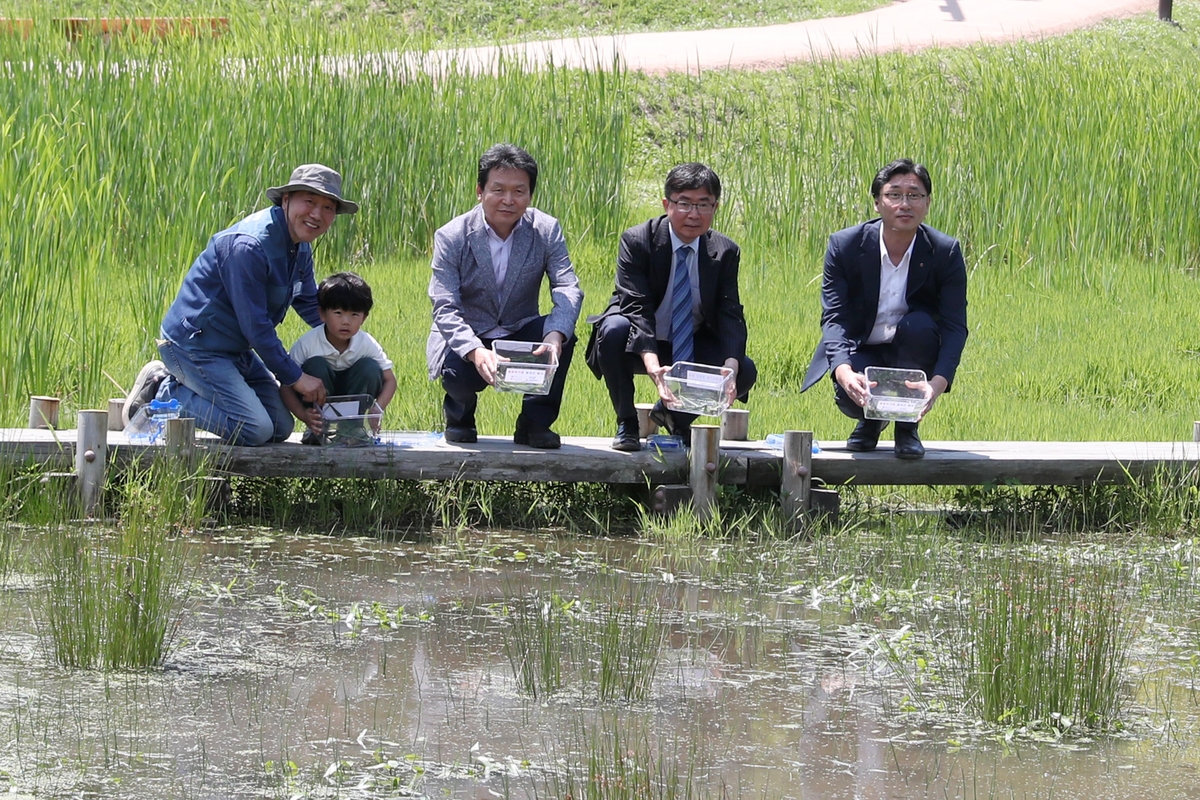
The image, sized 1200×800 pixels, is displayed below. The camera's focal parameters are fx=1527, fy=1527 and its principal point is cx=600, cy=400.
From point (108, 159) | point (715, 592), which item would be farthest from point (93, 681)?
A: point (108, 159)

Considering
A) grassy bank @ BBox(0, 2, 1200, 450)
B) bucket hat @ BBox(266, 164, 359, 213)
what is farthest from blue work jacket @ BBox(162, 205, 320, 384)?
grassy bank @ BBox(0, 2, 1200, 450)

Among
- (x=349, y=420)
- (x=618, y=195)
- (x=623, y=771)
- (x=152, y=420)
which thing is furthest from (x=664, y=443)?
(x=618, y=195)

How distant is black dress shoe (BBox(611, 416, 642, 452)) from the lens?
6621 millimetres

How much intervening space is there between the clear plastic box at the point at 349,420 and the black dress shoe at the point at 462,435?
338 millimetres

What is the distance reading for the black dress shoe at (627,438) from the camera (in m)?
6.62

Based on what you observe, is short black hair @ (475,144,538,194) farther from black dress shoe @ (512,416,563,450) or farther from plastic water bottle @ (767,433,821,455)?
plastic water bottle @ (767,433,821,455)

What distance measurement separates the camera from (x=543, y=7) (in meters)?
22.8

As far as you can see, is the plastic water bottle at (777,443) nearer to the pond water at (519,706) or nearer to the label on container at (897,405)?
the label on container at (897,405)

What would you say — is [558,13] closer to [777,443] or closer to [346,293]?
[777,443]

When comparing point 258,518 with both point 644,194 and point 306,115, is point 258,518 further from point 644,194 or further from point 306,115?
point 644,194

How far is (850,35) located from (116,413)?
14.9 meters

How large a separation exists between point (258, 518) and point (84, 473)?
2.51 ft

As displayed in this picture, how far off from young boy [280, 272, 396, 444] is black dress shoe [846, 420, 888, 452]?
6.77 feet

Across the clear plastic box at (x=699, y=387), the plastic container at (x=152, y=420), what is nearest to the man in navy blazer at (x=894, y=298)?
the clear plastic box at (x=699, y=387)
